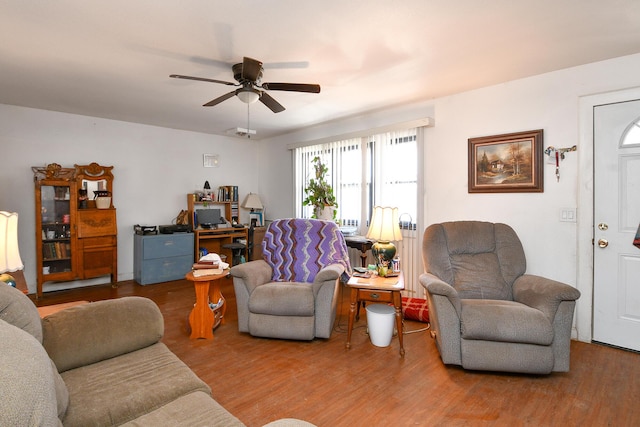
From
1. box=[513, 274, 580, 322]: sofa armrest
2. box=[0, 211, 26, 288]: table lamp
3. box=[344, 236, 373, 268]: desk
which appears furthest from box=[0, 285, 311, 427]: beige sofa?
box=[344, 236, 373, 268]: desk

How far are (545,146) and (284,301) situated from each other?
9.13ft

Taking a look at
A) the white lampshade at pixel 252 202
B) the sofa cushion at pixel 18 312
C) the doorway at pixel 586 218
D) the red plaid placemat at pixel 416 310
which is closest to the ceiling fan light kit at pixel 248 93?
the sofa cushion at pixel 18 312

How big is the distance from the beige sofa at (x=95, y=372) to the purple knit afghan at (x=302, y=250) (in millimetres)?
1545

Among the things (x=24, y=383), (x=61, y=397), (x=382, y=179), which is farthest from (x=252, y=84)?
(x=24, y=383)

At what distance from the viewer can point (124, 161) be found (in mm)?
4762

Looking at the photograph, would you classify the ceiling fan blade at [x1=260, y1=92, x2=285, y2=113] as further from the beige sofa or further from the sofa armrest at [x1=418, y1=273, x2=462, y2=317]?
the sofa armrest at [x1=418, y1=273, x2=462, y2=317]

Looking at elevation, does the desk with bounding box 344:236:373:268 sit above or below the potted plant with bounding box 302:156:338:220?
below

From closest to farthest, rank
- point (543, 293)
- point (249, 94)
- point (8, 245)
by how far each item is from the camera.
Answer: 1. point (8, 245)
2. point (543, 293)
3. point (249, 94)

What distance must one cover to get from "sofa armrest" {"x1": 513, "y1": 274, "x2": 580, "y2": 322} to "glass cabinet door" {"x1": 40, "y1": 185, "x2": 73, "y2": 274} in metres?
5.09

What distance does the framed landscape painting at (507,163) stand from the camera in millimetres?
3033

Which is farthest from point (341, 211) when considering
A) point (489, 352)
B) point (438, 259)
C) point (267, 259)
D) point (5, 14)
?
point (5, 14)

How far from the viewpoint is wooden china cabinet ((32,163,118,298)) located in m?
4.01

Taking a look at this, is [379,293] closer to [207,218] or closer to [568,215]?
[568,215]

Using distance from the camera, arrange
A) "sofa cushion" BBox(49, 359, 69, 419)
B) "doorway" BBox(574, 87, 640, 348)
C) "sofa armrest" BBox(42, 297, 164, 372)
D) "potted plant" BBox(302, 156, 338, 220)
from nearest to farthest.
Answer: "sofa cushion" BBox(49, 359, 69, 419)
"sofa armrest" BBox(42, 297, 164, 372)
"doorway" BBox(574, 87, 640, 348)
"potted plant" BBox(302, 156, 338, 220)
